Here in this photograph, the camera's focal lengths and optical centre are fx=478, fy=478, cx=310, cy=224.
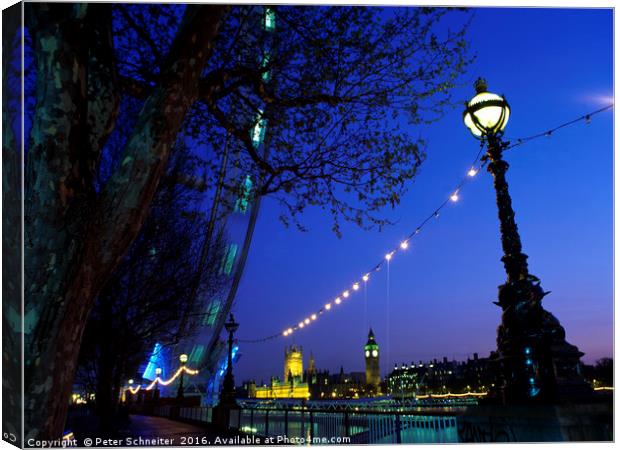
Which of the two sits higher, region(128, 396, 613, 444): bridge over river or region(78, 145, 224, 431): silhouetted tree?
region(78, 145, 224, 431): silhouetted tree

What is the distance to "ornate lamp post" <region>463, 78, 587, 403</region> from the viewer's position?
4.62 metres

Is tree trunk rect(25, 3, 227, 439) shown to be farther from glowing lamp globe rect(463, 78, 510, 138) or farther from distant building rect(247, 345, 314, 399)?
distant building rect(247, 345, 314, 399)

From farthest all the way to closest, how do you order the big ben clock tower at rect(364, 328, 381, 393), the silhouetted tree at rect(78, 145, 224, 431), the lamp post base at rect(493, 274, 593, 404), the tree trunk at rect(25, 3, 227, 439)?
the big ben clock tower at rect(364, 328, 381, 393) < the silhouetted tree at rect(78, 145, 224, 431) < the lamp post base at rect(493, 274, 593, 404) < the tree trunk at rect(25, 3, 227, 439)

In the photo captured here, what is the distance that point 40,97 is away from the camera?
134 inches

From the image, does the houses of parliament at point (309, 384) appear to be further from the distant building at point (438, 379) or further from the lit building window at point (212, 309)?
the lit building window at point (212, 309)

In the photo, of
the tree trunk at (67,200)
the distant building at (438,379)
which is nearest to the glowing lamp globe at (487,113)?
the tree trunk at (67,200)

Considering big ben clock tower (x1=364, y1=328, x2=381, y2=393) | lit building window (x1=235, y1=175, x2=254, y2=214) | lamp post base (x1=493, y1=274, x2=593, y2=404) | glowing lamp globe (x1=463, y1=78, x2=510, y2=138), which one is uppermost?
big ben clock tower (x1=364, y1=328, x2=381, y2=393)

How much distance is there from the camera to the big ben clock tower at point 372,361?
122 m

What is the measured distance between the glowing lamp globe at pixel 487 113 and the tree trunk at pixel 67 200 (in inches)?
142

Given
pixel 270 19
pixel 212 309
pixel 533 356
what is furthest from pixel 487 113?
pixel 212 309

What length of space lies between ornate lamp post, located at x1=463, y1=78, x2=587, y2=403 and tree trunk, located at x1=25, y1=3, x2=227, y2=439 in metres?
3.73

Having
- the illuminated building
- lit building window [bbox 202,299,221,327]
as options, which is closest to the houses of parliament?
the illuminated building

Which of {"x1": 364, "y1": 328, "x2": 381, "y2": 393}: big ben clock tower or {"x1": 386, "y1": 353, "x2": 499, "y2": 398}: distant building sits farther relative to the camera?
{"x1": 364, "y1": 328, "x2": 381, "y2": 393}: big ben clock tower

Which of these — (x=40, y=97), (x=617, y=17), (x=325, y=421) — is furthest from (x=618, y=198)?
(x=325, y=421)
